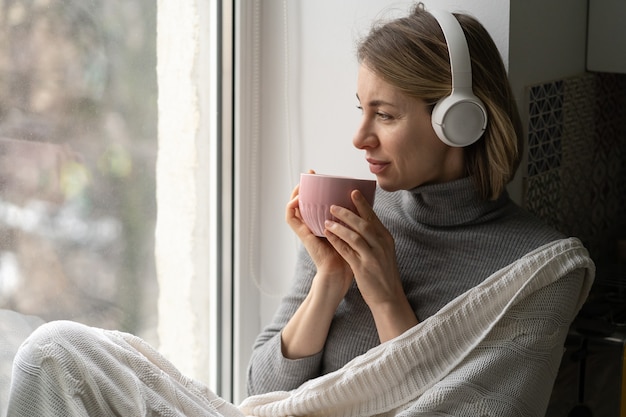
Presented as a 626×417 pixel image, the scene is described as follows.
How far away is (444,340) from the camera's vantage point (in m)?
1.52

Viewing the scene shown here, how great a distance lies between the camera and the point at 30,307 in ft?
5.56

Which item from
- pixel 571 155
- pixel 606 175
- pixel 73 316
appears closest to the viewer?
pixel 73 316

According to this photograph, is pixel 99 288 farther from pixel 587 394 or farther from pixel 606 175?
pixel 606 175

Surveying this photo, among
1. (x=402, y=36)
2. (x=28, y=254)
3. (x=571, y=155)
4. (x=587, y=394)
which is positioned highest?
(x=402, y=36)

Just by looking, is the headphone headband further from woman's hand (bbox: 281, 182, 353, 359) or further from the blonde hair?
woman's hand (bbox: 281, 182, 353, 359)

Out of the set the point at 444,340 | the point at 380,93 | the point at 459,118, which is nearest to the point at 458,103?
the point at 459,118

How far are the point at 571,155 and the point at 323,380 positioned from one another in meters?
0.79

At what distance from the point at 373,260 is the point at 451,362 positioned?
0.20m

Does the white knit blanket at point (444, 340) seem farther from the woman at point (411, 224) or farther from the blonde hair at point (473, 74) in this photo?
the blonde hair at point (473, 74)

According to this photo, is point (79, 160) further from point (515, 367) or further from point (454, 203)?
point (515, 367)

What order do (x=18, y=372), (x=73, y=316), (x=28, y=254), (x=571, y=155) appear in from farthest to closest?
(x=571, y=155)
(x=73, y=316)
(x=28, y=254)
(x=18, y=372)

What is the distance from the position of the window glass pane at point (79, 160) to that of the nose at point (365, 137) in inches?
20.2

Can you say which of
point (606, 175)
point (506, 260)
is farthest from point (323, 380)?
point (606, 175)

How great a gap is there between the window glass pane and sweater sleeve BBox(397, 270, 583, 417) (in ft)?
2.27
